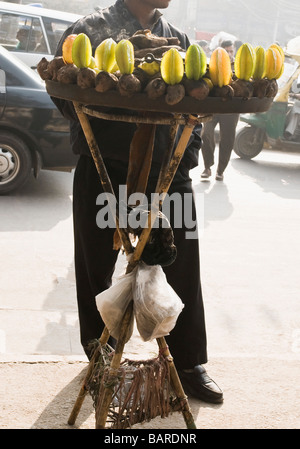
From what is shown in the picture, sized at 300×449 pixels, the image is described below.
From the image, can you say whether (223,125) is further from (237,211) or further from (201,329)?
(201,329)

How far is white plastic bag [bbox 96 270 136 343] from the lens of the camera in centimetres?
227

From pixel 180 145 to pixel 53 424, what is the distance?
126 cm

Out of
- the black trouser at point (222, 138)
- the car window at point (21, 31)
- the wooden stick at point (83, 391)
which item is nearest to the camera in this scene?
the wooden stick at point (83, 391)

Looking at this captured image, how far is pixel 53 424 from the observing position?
2.69 meters

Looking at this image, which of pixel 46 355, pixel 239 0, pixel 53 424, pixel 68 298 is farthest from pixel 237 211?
pixel 239 0

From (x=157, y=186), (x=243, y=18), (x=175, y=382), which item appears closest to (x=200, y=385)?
(x=175, y=382)

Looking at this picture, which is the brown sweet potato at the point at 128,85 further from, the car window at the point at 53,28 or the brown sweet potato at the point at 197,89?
the car window at the point at 53,28

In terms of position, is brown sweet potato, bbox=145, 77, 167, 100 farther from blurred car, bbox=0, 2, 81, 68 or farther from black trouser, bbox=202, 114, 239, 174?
blurred car, bbox=0, 2, 81, 68

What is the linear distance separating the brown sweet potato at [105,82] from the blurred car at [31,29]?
8.25 m

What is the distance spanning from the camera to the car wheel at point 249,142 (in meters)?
10.2

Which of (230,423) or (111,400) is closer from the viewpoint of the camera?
(111,400)

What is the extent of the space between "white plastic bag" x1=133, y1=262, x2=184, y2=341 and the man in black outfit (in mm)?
614

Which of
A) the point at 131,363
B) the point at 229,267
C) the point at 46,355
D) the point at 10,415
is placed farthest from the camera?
the point at 229,267

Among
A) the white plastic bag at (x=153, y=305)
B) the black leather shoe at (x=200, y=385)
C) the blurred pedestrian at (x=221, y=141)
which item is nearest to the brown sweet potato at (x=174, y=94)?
the white plastic bag at (x=153, y=305)
